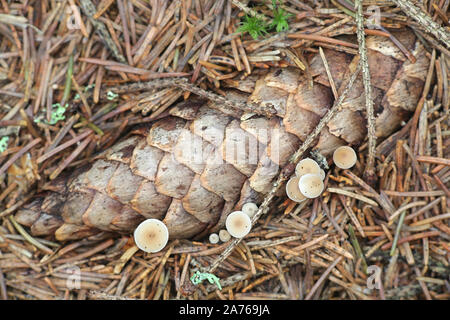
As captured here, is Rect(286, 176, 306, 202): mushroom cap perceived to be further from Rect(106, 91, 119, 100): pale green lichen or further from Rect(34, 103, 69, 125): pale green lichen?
Rect(34, 103, 69, 125): pale green lichen

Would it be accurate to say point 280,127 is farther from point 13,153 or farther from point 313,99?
point 13,153

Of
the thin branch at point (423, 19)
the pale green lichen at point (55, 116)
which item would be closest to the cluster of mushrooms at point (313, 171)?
the thin branch at point (423, 19)

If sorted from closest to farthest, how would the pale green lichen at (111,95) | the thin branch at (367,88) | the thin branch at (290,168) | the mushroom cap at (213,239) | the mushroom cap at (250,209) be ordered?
the thin branch at (367,88) → the thin branch at (290,168) → the mushroom cap at (250,209) → the mushroom cap at (213,239) → the pale green lichen at (111,95)

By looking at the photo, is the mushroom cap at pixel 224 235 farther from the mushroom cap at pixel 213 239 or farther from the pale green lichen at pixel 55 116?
the pale green lichen at pixel 55 116

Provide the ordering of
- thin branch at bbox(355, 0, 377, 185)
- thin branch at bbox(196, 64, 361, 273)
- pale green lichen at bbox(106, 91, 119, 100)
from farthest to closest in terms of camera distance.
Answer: pale green lichen at bbox(106, 91, 119, 100)
thin branch at bbox(196, 64, 361, 273)
thin branch at bbox(355, 0, 377, 185)

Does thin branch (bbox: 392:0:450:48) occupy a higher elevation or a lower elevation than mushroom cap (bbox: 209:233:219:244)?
higher

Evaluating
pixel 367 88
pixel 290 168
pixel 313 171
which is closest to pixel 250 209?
pixel 290 168

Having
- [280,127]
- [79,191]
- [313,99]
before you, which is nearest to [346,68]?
[313,99]

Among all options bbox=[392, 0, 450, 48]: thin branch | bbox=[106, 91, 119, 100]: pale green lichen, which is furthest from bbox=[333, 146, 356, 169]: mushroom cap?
bbox=[106, 91, 119, 100]: pale green lichen
